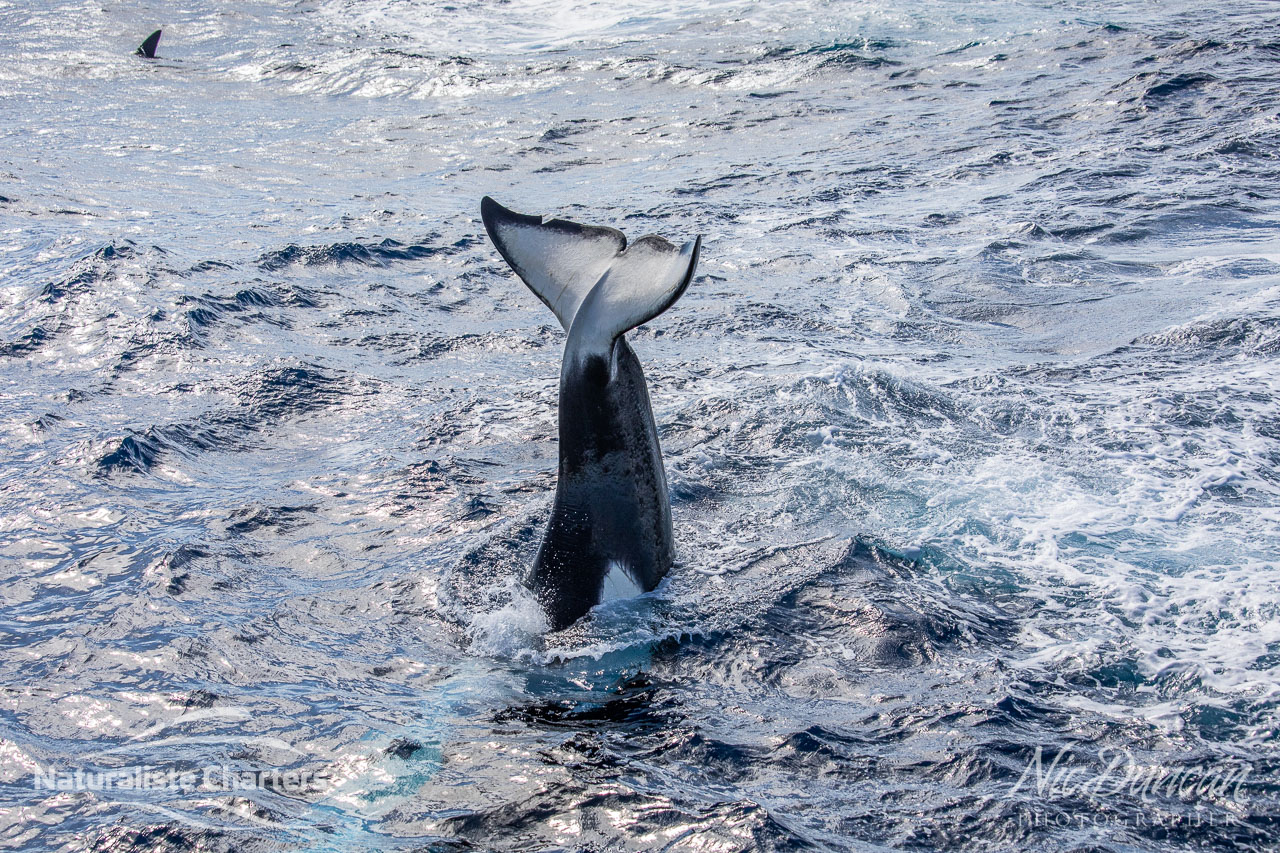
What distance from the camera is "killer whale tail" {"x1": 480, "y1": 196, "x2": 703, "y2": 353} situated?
5.75 metres

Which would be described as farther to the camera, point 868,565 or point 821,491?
point 821,491

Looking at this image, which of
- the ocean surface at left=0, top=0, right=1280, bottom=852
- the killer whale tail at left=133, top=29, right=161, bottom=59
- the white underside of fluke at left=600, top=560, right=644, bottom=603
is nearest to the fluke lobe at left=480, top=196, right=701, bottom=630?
the white underside of fluke at left=600, top=560, right=644, bottom=603

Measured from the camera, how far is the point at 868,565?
7.26 m

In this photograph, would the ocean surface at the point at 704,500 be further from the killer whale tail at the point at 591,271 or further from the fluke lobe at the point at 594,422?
the killer whale tail at the point at 591,271

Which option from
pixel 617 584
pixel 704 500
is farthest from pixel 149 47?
pixel 617 584

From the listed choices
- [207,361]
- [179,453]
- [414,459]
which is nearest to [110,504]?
[179,453]

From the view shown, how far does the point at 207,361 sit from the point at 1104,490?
349 inches

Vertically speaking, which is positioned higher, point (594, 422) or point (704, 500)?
point (594, 422)

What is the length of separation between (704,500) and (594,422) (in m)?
2.35

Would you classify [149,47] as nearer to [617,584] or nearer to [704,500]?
[704,500]

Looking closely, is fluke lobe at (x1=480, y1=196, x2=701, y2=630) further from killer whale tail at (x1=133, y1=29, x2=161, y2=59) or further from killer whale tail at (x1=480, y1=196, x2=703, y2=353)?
killer whale tail at (x1=133, y1=29, x2=161, y2=59)

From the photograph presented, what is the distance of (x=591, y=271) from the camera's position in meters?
6.17

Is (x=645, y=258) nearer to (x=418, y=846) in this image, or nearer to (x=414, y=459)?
(x=418, y=846)

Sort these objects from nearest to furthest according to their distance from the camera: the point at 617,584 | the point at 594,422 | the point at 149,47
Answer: the point at 594,422 → the point at 617,584 → the point at 149,47
